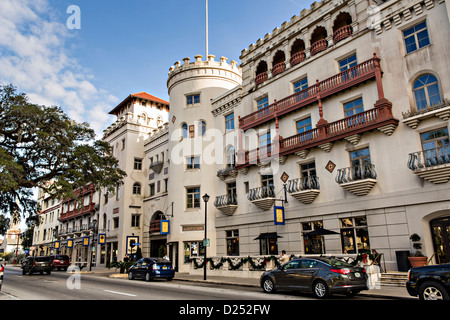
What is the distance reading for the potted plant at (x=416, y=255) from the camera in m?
16.3

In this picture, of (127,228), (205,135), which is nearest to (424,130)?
(205,135)

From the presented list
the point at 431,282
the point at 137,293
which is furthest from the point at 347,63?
the point at 137,293

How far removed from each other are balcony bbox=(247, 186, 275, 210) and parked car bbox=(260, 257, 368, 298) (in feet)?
34.8

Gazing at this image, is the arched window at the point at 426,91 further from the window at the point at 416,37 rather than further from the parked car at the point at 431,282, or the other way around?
the parked car at the point at 431,282

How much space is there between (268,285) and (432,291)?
6636 mm

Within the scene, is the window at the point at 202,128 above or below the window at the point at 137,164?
above

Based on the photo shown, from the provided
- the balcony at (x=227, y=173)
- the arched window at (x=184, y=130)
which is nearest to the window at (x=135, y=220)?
the arched window at (x=184, y=130)

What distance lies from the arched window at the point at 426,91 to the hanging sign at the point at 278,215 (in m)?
10.4

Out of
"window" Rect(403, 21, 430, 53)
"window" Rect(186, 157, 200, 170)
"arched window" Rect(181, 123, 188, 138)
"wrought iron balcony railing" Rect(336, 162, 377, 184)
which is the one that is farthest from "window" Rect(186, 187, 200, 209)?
"window" Rect(403, 21, 430, 53)

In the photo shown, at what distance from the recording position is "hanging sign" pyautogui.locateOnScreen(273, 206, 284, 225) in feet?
75.9

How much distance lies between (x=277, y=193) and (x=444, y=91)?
12.4m

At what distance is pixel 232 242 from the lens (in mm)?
29344

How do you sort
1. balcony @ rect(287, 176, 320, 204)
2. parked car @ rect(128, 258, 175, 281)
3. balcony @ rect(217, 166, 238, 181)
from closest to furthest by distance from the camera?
parked car @ rect(128, 258, 175, 281) < balcony @ rect(287, 176, 320, 204) < balcony @ rect(217, 166, 238, 181)

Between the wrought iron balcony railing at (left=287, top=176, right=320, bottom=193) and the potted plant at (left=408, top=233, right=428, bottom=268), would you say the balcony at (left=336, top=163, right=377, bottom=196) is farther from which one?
the potted plant at (left=408, top=233, right=428, bottom=268)
